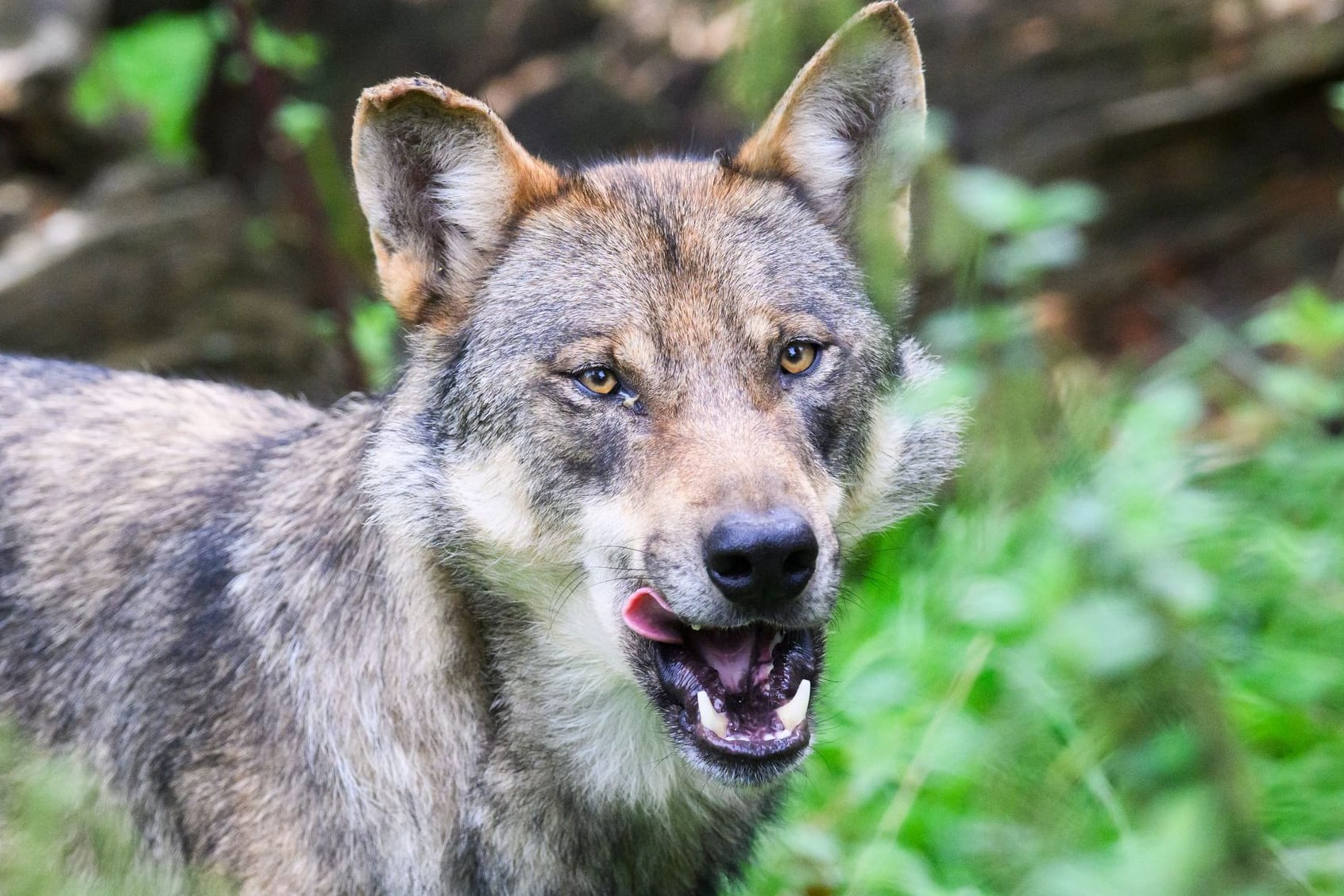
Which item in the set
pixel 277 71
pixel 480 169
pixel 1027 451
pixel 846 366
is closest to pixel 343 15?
pixel 277 71

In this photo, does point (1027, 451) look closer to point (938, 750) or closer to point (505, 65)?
point (938, 750)

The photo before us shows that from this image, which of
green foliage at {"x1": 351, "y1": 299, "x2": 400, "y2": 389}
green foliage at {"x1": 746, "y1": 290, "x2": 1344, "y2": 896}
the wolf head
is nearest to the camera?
green foliage at {"x1": 746, "y1": 290, "x2": 1344, "y2": 896}

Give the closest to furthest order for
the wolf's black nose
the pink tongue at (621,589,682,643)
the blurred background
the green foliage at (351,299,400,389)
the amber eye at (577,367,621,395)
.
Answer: the blurred background → the wolf's black nose → the pink tongue at (621,589,682,643) → the amber eye at (577,367,621,395) → the green foliage at (351,299,400,389)

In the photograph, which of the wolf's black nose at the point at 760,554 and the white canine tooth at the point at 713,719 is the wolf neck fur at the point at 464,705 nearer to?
the white canine tooth at the point at 713,719

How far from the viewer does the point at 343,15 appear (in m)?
8.83

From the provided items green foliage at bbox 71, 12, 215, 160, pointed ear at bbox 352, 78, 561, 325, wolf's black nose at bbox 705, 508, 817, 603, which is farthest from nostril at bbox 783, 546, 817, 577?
green foliage at bbox 71, 12, 215, 160

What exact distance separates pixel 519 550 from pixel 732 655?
24.1 inches

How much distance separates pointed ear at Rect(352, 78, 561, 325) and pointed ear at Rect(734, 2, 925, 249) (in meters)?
0.65

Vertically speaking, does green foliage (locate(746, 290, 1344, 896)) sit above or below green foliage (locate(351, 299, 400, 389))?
below

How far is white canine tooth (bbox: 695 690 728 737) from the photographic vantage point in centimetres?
301

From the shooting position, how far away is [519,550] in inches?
130

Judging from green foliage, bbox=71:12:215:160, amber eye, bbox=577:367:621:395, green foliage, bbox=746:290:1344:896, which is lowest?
green foliage, bbox=746:290:1344:896

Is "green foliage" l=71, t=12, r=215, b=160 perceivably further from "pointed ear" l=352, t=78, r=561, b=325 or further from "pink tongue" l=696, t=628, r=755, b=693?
"pink tongue" l=696, t=628, r=755, b=693

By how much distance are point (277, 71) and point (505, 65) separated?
7.53 ft
